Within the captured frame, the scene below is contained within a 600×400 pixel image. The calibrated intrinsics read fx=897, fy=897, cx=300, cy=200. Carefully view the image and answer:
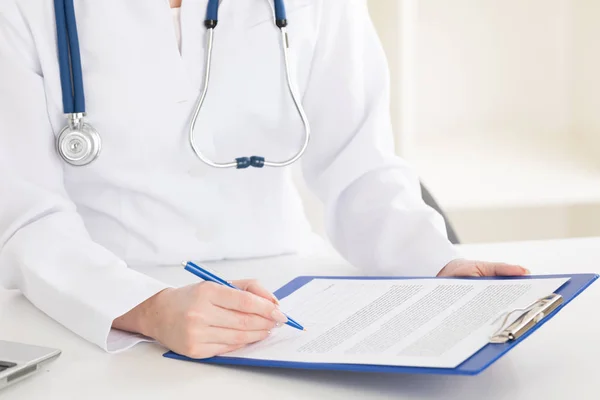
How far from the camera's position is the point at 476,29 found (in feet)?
10.0

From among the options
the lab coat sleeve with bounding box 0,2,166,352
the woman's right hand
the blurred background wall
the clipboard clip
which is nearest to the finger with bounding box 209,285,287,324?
the woman's right hand

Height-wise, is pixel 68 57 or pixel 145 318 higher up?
pixel 68 57

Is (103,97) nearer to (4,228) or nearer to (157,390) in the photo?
(4,228)

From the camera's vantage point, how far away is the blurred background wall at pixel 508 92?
2947mm

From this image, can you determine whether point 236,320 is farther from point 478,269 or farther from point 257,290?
point 478,269

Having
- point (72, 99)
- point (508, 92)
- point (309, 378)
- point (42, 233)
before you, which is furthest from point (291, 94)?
point (508, 92)

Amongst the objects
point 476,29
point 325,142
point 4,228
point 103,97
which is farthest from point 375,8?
point 4,228

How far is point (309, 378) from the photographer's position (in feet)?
2.94

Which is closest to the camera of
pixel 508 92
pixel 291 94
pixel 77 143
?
pixel 77 143

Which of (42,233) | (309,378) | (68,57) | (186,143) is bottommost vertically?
(309,378)

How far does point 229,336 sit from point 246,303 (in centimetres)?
4

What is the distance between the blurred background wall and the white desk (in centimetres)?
195

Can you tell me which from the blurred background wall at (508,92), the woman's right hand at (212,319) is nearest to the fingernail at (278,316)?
the woman's right hand at (212,319)

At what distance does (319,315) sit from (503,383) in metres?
0.24
